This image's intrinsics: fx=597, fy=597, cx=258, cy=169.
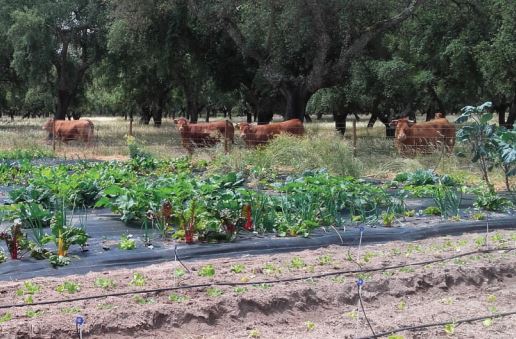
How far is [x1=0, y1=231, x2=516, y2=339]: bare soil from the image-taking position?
4.70 metres

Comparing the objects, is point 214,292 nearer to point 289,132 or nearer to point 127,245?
point 127,245

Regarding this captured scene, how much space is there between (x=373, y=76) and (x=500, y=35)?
6.20m

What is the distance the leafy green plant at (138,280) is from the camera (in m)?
5.39

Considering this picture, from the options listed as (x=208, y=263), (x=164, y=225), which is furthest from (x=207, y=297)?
(x=164, y=225)

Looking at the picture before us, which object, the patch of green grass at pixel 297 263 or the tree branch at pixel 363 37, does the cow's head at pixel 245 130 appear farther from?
the patch of green grass at pixel 297 263

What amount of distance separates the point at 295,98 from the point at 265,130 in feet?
11.8

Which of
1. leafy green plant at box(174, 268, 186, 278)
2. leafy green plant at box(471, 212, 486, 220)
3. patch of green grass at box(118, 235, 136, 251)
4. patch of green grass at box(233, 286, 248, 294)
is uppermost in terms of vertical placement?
leafy green plant at box(471, 212, 486, 220)

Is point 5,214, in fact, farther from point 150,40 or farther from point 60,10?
point 60,10

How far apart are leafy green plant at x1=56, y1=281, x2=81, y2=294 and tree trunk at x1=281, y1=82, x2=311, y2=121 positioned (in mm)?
17886

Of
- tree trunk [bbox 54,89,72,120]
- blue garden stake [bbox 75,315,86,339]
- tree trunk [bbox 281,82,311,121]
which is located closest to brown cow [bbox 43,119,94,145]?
tree trunk [bbox 54,89,72,120]

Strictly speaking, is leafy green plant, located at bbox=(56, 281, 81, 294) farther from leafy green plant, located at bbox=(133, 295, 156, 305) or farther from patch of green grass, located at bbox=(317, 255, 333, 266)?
patch of green grass, located at bbox=(317, 255, 333, 266)

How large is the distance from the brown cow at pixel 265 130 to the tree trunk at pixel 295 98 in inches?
121

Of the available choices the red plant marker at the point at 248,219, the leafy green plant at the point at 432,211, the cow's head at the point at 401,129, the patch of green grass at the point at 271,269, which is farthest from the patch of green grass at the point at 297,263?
the cow's head at the point at 401,129

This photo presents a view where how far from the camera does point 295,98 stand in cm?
2292
